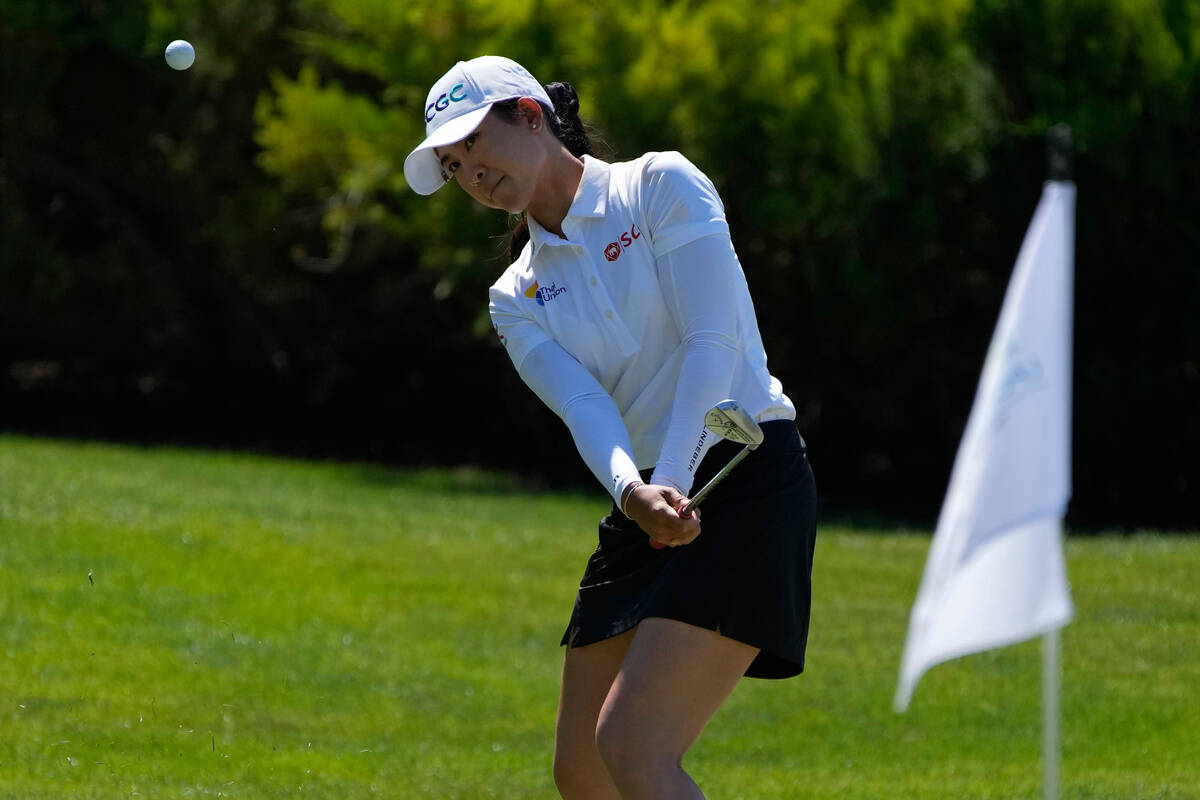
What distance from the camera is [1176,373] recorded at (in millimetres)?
16688

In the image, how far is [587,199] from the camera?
399cm

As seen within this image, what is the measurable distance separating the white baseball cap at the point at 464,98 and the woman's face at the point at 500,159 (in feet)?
0.11

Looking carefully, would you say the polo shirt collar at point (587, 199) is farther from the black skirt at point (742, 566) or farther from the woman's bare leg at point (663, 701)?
the woman's bare leg at point (663, 701)

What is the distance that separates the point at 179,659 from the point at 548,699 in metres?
1.88

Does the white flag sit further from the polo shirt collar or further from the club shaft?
the polo shirt collar

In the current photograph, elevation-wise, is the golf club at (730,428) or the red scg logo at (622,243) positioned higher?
the red scg logo at (622,243)

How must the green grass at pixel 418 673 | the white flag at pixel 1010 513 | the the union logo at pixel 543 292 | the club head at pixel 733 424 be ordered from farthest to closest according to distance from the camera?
1. the green grass at pixel 418 673
2. the the union logo at pixel 543 292
3. the club head at pixel 733 424
4. the white flag at pixel 1010 513

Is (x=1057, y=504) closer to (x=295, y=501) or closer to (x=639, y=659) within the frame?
(x=639, y=659)

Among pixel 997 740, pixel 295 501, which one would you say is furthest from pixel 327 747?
pixel 295 501

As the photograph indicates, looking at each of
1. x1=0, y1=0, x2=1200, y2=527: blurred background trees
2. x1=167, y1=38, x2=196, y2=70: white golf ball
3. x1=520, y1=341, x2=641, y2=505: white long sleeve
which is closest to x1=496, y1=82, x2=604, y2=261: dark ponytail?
x1=520, y1=341, x2=641, y2=505: white long sleeve

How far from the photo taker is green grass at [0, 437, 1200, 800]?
7.10 meters

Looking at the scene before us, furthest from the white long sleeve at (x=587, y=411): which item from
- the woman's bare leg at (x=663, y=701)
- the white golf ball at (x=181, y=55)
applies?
the white golf ball at (x=181, y=55)

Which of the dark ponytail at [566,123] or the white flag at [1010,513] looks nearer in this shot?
the white flag at [1010,513]

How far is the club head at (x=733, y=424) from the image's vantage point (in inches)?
144
